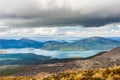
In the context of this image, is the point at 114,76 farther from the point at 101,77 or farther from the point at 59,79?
the point at 59,79

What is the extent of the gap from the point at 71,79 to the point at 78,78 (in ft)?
5.50

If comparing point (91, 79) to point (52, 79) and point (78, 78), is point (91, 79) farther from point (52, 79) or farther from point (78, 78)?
point (52, 79)

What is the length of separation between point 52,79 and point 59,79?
3.45 ft

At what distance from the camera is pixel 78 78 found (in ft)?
112

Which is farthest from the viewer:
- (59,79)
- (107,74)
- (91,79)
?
(59,79)

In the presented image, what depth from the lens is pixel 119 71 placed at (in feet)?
119

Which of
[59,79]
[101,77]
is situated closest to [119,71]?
[101,77]

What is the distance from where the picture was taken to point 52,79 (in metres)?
39.5

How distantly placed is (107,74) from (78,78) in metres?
4.08

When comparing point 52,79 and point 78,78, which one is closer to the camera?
point 78,78

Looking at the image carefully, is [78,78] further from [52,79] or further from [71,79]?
[52,79]

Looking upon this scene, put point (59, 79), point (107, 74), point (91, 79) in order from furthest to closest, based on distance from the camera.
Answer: point (59, 79), point (107, 74), point (91, 79)

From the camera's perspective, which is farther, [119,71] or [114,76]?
[119,71]

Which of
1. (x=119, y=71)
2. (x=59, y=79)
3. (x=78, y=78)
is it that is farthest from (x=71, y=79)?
(x=119, y=71)
